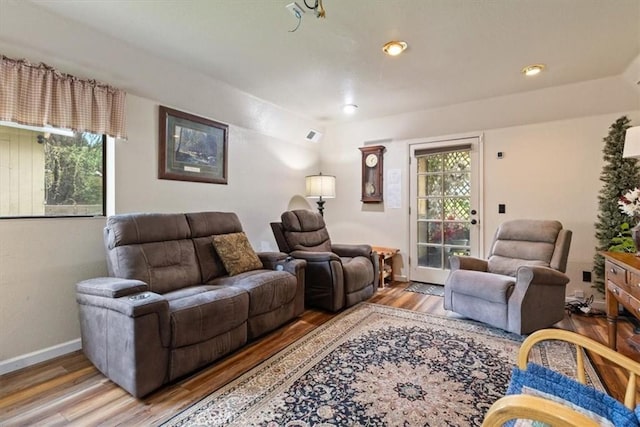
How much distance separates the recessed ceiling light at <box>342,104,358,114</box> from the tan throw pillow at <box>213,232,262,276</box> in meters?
2.24

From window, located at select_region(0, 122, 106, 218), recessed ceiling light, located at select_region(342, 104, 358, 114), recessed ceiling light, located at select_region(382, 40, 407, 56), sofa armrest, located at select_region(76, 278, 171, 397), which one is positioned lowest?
sofa armrest, located at select_region(76, 278, 171, 397)

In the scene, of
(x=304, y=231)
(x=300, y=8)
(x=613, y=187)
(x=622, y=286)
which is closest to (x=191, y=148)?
(x=304, y=231)

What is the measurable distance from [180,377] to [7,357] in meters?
1.18

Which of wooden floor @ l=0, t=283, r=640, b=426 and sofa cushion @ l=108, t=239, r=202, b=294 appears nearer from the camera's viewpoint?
wooden floor @ l=0, t=283, r=640, b=426

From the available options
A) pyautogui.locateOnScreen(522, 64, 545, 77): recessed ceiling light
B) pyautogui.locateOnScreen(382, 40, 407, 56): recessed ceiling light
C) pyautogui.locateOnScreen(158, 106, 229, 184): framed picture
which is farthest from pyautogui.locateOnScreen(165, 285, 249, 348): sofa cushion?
pyautogui.locateOnScreen(522, 64, 545, 77): recessed ceiling light

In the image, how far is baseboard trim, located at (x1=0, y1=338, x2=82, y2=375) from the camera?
2.05m

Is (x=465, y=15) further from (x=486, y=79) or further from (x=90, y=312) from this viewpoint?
(x=90, y=312)

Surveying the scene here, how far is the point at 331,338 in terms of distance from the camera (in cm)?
257

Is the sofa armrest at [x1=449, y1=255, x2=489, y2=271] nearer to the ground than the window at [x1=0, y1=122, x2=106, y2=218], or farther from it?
nearer to the ground

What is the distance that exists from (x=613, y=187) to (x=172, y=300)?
13.7 feet

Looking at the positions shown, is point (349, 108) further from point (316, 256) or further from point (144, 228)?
point (144, 228)

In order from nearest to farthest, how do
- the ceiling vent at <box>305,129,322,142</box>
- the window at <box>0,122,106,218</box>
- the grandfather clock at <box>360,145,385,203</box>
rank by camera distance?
the window at <box>0,122,106,218</box> < the grandfather clock at <box>360,145,385,203</box> < the ceiling vent at <box>305,129,322,142</box>

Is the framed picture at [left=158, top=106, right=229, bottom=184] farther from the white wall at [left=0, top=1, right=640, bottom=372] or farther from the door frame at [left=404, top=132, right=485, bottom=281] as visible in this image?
the door frame at [left=404, top=132, right=485, bottom=281]

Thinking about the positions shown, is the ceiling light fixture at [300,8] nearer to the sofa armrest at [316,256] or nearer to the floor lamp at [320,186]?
the sofa armrest at [316,256]
